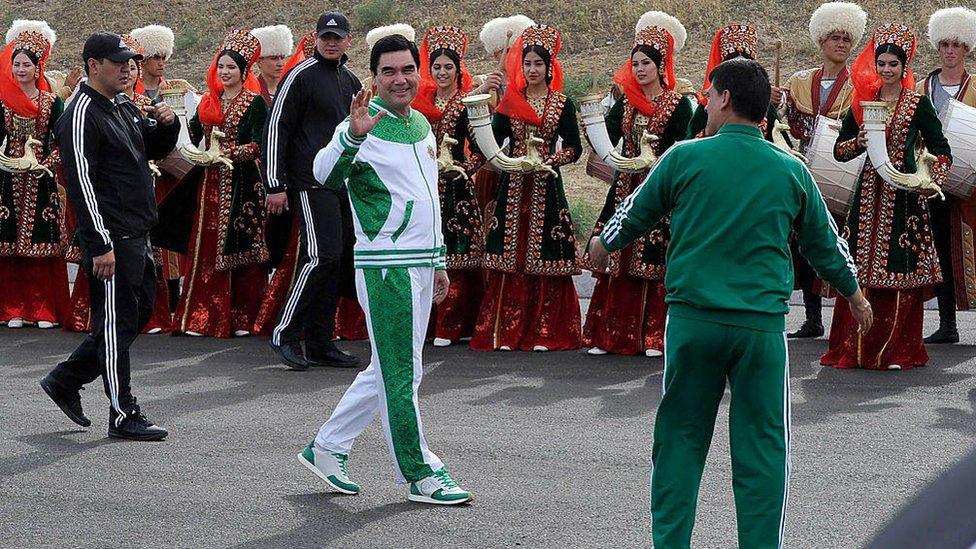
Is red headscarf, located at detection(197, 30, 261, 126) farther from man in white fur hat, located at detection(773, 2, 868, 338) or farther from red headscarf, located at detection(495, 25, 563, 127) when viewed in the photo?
man in white fur hat, located at detection(773, 2, 868, 338)

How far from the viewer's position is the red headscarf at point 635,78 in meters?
8.86

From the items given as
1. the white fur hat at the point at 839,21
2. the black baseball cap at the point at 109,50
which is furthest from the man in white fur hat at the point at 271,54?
the black baseball cap at the point at 109,50

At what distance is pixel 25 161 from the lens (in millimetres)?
10047

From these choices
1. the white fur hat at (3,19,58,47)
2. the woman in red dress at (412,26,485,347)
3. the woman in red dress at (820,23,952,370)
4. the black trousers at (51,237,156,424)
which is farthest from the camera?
the white fur hat at (3,19,58,47)

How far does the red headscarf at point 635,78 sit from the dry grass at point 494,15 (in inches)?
554

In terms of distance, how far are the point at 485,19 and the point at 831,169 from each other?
1938cm

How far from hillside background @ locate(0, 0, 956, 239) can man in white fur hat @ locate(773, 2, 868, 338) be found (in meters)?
12.9

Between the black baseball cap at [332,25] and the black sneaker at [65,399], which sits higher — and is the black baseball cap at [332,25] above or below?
above

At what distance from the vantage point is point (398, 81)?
540cm

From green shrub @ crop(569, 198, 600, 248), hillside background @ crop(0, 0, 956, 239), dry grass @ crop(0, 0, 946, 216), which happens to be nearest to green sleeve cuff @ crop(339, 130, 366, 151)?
green shrub @ crop(569, 198, 600, 248)

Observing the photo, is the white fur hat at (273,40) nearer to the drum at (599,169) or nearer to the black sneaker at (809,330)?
the drum at (599,169)

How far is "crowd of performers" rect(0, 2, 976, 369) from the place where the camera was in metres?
8.58

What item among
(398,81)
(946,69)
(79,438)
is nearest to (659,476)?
(398,81)

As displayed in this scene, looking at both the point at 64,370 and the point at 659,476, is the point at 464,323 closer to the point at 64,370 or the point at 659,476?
the point at 64,370
